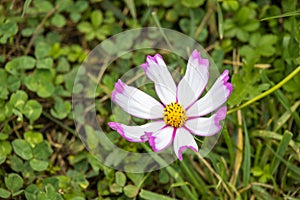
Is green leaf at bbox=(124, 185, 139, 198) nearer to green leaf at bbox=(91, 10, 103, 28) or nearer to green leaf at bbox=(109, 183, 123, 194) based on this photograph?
green leaf at bbox=(109, 183, 123, 194)

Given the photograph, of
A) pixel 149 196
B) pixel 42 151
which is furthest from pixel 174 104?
pixel 42 151

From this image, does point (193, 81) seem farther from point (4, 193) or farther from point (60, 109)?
point (4, 193)

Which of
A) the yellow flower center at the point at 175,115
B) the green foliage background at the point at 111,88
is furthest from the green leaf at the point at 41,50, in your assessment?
the yellow flower center at the point at 175,115

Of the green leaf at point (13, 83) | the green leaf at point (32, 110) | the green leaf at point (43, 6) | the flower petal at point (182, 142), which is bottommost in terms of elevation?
the flower petal at point (182, 142)

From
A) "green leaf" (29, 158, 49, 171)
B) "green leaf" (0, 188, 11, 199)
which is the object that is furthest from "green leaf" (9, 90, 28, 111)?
"green leaf" (0, 188, 11, 199)

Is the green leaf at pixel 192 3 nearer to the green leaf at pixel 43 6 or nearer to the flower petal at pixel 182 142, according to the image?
the green leaf at pixel 43 6

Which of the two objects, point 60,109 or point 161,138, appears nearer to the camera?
point 161,138

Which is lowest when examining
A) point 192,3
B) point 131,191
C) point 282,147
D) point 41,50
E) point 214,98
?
point 131,191

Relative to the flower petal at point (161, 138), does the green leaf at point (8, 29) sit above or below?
above
